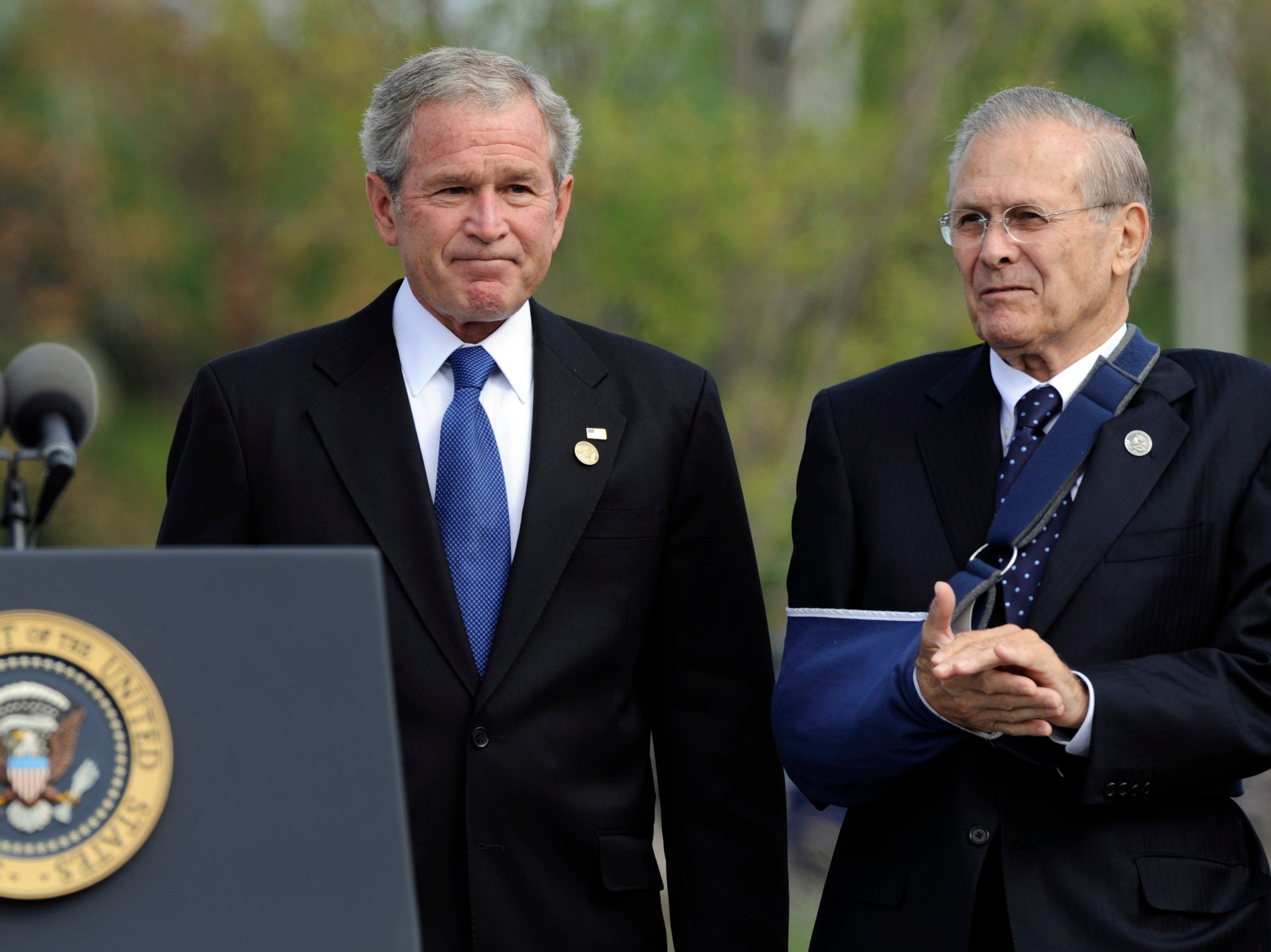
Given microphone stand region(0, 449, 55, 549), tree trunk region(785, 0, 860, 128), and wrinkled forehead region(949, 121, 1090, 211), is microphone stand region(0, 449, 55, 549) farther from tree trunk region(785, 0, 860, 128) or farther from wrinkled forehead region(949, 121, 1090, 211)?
tree trunk region(785, 0, 860, 128)

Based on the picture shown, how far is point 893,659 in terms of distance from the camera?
8.86ft

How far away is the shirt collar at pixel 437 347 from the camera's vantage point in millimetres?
3010

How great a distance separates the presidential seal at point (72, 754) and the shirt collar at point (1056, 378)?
5.52 feet

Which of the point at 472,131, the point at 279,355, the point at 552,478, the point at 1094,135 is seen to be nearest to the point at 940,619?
the point at 552,478

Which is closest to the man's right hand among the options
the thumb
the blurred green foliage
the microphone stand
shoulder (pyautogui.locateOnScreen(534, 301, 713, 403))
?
the thumb

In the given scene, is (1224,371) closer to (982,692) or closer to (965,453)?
(965,453)

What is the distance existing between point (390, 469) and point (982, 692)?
3.40ft

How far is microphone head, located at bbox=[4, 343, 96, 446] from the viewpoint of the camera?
12.6ft

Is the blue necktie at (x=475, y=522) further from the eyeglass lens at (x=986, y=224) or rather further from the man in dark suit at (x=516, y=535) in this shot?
the eyeglass lens at (x=986, y=224)

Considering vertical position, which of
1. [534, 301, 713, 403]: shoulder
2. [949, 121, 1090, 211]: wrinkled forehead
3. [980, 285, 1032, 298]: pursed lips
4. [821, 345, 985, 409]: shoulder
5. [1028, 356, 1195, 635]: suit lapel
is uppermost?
[949, 121, 1090, 211]: wrinkled forehead

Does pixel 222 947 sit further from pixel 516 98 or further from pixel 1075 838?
pixel 516 98

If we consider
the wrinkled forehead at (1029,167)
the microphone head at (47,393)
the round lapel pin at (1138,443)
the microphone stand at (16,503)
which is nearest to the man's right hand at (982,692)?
the round lapel pin at (1138,443)

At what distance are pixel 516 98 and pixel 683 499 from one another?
75cm

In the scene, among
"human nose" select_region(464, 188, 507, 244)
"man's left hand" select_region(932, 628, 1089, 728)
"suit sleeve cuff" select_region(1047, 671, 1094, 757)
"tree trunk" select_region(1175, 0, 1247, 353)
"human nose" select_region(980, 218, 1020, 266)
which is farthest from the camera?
"tree trunk" select_region(1175, 0, 1247, 353)
